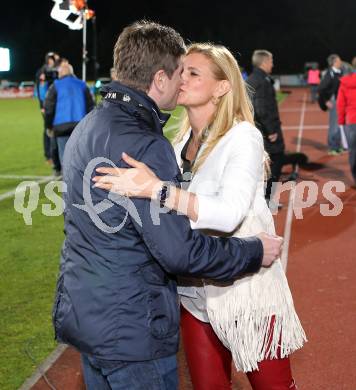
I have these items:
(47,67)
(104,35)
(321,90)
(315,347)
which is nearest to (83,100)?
(47,67)

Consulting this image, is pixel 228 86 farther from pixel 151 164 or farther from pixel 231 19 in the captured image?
pixel 231 19

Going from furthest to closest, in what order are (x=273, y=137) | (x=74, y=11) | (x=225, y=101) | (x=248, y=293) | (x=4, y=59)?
(x=74, y=11)
(x=273, y=137)
(x=4, y=59)
(x=225, y=101)
(x=248, y=293)

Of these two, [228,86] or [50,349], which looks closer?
[228,86]

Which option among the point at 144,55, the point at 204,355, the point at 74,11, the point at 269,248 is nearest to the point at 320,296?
the point at 204,355

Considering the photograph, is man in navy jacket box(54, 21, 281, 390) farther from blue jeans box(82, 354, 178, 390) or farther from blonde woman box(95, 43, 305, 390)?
blonde woman box(95, 43, 305, 390)

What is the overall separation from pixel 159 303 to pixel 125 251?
0.21 m

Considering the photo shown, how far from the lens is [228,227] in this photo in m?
2.30

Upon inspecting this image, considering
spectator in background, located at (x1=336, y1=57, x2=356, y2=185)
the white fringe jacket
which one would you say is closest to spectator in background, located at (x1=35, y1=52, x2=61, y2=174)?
spectator in background, located at (x1=336, y1=57, x2=356, y2=185)

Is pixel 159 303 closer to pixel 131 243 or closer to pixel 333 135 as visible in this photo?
pixel 131 243

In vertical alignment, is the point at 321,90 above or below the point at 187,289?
below

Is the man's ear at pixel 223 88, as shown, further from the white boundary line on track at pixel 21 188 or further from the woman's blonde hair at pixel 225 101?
the white boundary line on track at pixel 21 188

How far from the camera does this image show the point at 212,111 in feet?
9.34

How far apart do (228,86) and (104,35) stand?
209 feet

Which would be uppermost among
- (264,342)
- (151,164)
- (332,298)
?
(151,164)
